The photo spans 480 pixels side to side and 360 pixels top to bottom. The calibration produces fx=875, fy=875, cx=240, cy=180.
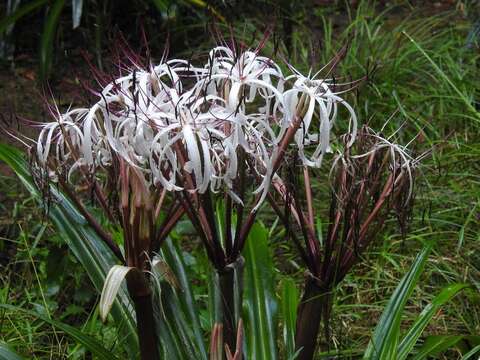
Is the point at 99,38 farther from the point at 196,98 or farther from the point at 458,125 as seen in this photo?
the point at 196,98

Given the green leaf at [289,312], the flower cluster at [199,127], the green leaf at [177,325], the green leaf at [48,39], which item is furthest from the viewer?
the green leaf at [48,39]

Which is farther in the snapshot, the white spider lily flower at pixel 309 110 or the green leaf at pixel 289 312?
the green leaf at pixel 289 312

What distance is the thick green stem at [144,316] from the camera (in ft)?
5.19

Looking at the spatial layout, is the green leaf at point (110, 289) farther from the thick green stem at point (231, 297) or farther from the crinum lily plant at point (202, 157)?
the thick green stem at point (231, 297)

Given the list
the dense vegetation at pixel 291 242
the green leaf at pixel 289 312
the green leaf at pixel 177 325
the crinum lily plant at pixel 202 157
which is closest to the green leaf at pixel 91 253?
the dense vegetation at pixel 291 242

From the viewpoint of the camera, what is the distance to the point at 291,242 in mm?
2996

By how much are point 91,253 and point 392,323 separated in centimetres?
67

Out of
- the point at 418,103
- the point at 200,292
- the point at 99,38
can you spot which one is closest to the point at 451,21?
the point at 418,103

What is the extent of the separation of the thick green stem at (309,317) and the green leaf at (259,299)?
171mm

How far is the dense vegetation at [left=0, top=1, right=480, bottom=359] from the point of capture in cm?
190

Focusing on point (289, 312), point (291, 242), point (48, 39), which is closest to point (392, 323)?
point (289, 312)

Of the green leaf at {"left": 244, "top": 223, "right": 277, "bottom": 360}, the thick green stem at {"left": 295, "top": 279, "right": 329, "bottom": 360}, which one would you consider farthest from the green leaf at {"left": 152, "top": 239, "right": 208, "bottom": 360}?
the thick green stem at {"left": 295, "top": 279, "right": 329, "bottom": 360}

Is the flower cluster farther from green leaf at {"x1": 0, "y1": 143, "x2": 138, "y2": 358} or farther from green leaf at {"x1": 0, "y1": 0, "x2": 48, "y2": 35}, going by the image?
green leaf at {"x1": 0, "y1": 0, "x2": 48, "y2": 35}

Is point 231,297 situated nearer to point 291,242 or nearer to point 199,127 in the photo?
point 199,127
